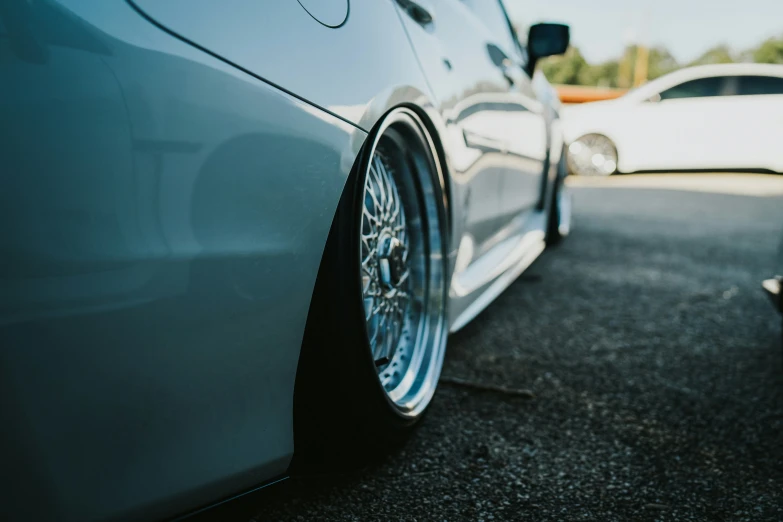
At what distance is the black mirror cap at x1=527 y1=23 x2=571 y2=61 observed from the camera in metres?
3.70

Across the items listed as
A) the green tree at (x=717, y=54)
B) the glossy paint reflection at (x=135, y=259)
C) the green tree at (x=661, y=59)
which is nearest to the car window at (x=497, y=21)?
the glossy paint reflection at (x=135, y=259)

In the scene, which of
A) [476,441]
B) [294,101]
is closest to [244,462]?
[294,101]

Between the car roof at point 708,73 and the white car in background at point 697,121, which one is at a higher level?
the car roof at point 708,73

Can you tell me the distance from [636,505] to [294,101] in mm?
1171

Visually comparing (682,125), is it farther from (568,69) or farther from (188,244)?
(568,69)

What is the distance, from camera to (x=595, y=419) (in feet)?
7.20

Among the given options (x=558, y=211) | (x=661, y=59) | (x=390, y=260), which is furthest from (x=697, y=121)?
(x=661, y=59)

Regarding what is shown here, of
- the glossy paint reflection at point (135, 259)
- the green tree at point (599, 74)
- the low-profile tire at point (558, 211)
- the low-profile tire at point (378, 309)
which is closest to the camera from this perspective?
the glossy paint reflection at point (135, 259)

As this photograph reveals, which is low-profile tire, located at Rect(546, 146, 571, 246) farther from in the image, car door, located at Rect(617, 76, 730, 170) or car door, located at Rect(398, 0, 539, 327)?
car door, located at Rect(617, 76, 730, 170)

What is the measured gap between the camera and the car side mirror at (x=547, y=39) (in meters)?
3.70

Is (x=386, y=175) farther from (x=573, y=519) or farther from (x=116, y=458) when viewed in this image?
(x=116, y=458)

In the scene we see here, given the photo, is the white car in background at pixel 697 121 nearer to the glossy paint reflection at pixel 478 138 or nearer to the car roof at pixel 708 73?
the car roof at pixel 708 73

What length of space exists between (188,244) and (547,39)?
3014 mm

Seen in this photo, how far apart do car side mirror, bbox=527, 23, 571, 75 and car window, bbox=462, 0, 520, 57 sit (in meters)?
0.09
